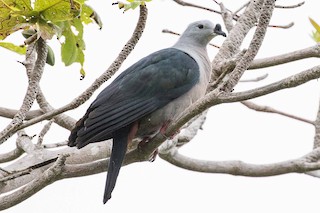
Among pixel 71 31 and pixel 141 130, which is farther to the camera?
pixel 141 130

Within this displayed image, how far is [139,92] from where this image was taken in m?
3.39

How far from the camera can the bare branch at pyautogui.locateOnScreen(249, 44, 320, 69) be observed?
2729mm

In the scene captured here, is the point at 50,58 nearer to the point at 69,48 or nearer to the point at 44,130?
the point at 69,48

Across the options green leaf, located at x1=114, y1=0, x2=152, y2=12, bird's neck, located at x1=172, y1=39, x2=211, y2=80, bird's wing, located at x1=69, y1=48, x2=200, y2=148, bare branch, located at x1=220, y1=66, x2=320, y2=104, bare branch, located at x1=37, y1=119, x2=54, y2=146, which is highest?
green leaf, located at x1=114, y1=0, x2=152, y2=12

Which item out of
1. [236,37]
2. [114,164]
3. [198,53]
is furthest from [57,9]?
[198,53]

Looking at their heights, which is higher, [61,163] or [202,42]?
[61,163]

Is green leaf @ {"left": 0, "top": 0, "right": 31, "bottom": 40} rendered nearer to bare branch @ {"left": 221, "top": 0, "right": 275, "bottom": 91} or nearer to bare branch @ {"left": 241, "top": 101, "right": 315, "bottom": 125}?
bare branch @ {"left": 221, "top": 0, "right": 275, "bottom": 91}

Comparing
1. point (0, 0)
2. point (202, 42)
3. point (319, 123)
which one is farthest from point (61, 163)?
point (202, 42)

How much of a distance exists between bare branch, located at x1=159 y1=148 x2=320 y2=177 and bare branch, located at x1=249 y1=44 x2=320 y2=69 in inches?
16.3

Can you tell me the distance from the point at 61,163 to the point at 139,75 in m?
1.10

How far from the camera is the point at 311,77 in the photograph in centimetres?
221

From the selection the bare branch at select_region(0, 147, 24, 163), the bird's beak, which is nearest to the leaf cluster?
the bare branch at select_region(0, 147, 24, 163)

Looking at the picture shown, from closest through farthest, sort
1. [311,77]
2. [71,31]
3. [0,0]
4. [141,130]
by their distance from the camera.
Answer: [311,77] → [0,0] → [71,31] → [141,130]

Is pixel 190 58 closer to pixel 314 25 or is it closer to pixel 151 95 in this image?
pixel 151 95
